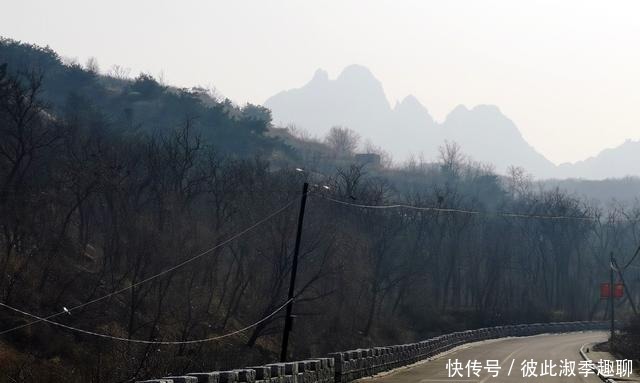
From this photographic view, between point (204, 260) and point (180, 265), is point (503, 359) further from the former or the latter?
point (204, 260)

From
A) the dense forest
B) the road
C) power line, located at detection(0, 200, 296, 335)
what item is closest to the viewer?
the road

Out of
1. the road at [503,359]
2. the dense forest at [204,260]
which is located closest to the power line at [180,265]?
the dense forest at [204,260]

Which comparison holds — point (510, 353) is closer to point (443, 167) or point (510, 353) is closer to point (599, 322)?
point (599, 322)

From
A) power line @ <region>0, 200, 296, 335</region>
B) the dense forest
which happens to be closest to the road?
the dense forest

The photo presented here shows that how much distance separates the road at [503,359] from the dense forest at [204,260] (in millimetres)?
9727

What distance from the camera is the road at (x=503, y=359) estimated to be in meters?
38.2

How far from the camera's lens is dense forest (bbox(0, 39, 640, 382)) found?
51.8 metres

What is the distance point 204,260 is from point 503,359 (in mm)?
22446

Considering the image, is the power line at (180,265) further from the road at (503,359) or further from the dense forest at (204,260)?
the road at (503,359)

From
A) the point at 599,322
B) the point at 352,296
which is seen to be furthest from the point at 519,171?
the point at 352,296

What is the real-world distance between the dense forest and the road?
383 inches

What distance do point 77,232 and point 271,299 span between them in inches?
674

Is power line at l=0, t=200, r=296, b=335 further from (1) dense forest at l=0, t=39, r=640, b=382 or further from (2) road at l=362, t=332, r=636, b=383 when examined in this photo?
(2) road at l=362, t=332, r=636, b=383

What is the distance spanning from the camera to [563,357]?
188ft
